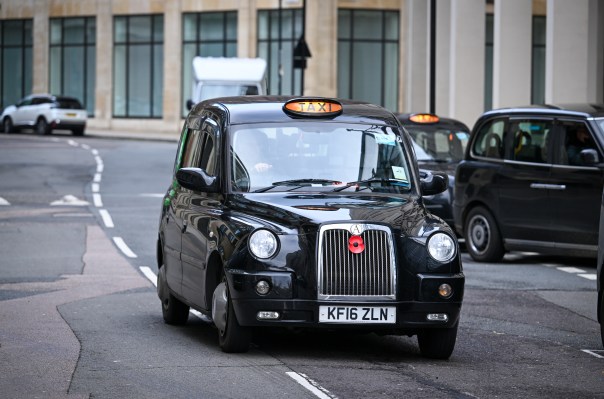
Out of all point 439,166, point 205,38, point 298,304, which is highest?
point 205,38

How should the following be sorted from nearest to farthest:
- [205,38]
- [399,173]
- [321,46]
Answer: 1. [399,173]
2. [321,46]
3. [205,38]

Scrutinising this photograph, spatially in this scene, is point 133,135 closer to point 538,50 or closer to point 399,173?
point 538,50

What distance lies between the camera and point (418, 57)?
54.1 metres

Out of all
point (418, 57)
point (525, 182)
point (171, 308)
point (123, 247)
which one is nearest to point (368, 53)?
point (418, 57)

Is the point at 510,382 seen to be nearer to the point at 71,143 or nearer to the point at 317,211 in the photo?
the point at 317,211

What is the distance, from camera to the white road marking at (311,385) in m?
8.62

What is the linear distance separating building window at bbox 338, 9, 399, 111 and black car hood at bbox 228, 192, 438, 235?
2072 inches

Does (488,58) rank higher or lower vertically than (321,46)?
lower

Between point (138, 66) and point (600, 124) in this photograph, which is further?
point (138, 66)

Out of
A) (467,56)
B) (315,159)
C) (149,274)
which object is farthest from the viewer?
(467,56)

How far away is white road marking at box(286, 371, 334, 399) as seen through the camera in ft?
28.3

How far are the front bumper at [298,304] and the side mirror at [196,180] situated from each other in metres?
1.12

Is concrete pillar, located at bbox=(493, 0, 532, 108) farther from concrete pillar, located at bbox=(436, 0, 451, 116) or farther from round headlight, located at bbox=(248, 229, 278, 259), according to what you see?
round headlight, located at bbox=(248, 229, 278, 259)

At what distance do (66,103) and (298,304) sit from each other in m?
50.2
